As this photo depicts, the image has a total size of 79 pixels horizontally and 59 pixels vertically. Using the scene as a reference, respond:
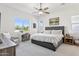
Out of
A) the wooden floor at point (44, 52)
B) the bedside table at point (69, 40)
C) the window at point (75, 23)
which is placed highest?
the window at point (75, 23)

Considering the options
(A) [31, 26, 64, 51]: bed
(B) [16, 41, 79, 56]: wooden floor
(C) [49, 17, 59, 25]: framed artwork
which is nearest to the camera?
(B) [16, 41, 79, 56]: wooden floor

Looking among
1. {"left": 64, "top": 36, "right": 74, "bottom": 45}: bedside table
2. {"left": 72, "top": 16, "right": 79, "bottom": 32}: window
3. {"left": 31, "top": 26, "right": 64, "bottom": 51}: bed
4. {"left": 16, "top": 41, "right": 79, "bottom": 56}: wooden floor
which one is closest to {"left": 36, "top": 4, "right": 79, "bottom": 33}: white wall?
{"left": 72, "top": 16, "right": 79, "bottom": 32}: window

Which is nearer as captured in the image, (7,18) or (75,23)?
(7,18)

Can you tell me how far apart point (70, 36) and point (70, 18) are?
46.5 inches

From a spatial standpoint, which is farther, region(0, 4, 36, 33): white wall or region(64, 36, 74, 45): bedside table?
region(64, 36, 74, 45): bedside table

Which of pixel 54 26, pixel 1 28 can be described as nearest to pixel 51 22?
pixel 54 26

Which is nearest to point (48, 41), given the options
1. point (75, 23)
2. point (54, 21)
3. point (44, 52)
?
point (44, 52)

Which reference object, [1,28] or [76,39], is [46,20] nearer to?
[76,39]

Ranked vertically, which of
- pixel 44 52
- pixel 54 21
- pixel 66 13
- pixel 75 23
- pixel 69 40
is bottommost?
pixel 44 52

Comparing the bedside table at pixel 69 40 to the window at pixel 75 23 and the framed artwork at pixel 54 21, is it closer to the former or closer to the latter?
the window at pixel 75 23

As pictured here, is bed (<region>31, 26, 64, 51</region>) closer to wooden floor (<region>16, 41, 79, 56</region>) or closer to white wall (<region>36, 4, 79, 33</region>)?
wooden floor (<region>16, 41, 79, 56</region>)

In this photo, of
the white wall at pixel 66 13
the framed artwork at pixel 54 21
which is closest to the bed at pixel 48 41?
the white wall at pixel 66 13

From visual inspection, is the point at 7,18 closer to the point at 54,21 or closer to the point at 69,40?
the point at 69,40

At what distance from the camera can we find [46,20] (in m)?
6.13
